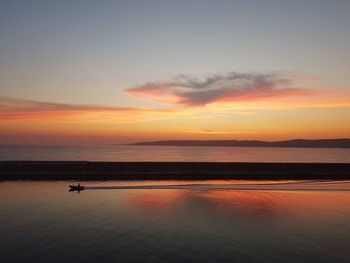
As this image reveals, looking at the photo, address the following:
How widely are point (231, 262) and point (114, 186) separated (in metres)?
28.9

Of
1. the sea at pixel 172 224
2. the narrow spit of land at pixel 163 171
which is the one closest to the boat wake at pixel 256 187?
the sea at pixel 172 224

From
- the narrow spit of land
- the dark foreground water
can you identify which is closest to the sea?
the dark foreground water

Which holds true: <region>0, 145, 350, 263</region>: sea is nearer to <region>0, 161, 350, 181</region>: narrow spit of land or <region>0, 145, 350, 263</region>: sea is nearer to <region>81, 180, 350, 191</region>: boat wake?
<region>81, 180, 350, 191</region>: boat wake

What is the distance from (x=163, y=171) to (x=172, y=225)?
32.9m

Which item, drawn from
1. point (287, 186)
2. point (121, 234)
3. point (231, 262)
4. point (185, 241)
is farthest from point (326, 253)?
point (287, 186)

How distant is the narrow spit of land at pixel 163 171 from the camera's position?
53000mm

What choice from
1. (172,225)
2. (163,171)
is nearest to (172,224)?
(172,225)

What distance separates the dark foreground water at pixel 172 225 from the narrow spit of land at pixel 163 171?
1095 centimetres

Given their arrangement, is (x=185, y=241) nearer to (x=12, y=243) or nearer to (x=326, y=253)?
(x=326, y=253)

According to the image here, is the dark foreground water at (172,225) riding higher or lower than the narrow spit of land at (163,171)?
lower

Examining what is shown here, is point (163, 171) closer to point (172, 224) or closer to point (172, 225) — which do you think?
point (172, 224)

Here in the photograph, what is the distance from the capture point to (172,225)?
2456 centimetres

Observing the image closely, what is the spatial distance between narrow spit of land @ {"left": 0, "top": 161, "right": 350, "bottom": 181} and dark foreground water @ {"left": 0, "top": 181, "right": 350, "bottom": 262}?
1095 centimetres

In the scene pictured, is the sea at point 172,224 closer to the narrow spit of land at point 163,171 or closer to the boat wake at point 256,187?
the boat wake at point 256,187
